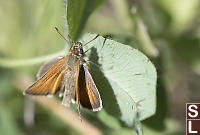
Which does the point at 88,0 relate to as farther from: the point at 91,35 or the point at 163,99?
the point at 163,99

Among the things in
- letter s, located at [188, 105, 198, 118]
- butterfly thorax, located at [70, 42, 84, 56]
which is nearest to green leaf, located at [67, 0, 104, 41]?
butterfly thorax, located at [70, 42, 84, 56]

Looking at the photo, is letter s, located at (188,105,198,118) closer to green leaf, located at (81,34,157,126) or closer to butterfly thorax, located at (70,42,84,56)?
green leaf, located at (81,34,157,126)

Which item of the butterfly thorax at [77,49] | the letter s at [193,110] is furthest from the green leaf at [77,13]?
the letter s at [193,110]

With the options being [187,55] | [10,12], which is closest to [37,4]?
[10,12]

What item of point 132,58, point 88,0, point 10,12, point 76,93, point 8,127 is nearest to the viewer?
point 132,58

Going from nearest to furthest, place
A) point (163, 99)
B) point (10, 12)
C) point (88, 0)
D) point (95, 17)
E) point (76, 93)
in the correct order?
point (76, 93)
point (88, 0)
point (163, 99)
point (10, 12)
point (95, 17)

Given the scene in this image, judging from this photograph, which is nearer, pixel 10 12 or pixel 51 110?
pixel 51 110

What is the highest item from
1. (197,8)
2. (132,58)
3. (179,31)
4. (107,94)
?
(197,8)
